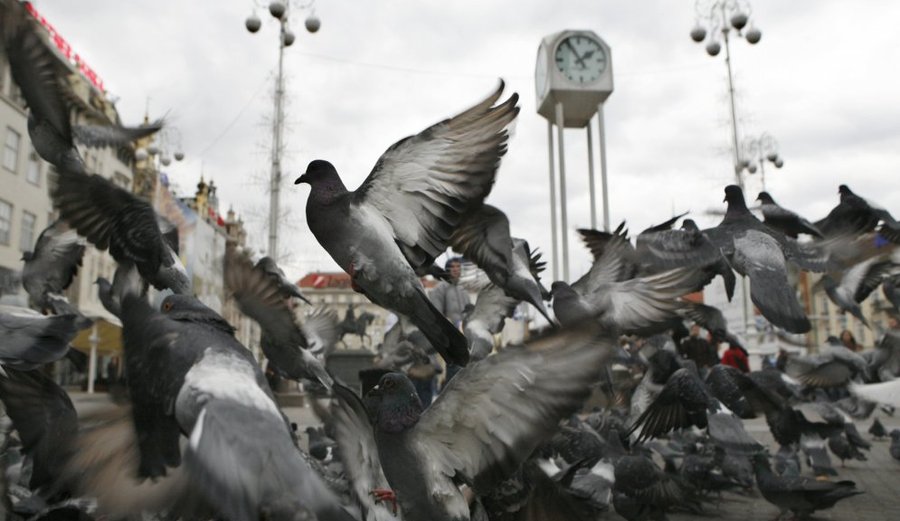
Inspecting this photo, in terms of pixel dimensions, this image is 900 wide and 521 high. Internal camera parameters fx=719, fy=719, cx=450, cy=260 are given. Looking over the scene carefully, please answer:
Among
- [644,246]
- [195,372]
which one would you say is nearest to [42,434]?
[195,372]

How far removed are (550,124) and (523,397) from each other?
28.0 meters

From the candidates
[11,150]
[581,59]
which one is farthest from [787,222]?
[11,150]

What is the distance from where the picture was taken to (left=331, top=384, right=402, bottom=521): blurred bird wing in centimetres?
271

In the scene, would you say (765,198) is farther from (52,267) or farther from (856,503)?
(52,267)

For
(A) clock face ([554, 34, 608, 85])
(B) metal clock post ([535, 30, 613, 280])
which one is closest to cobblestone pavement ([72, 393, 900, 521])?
(B) metal clock post ([535, 30, 613, 280])

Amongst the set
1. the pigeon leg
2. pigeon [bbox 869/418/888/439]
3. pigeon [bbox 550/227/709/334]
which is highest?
pigeon [bbox 550/227/709/334]

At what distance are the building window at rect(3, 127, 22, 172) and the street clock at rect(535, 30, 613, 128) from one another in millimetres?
20293

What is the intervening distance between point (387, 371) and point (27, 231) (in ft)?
97.7

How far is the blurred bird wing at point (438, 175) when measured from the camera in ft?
9.53

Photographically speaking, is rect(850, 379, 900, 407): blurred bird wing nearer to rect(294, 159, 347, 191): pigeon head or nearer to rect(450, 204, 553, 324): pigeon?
rect(450, 204, 553, 324): pigeon

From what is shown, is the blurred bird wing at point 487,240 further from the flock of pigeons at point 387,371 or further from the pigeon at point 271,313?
the pigeon at point 271,313

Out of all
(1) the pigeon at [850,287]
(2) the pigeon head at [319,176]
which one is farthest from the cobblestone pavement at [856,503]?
(2) the pigeon head at [319,176]

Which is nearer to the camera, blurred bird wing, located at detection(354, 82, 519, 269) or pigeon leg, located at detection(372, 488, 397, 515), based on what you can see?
pigeon leg, located at detection(372, 488, 397, 515)

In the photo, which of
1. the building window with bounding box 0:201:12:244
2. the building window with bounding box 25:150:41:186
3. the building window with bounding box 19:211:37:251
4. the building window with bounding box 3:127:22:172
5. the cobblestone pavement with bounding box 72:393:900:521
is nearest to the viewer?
the cobblestone pavement with bounding box 72:393:900:521
